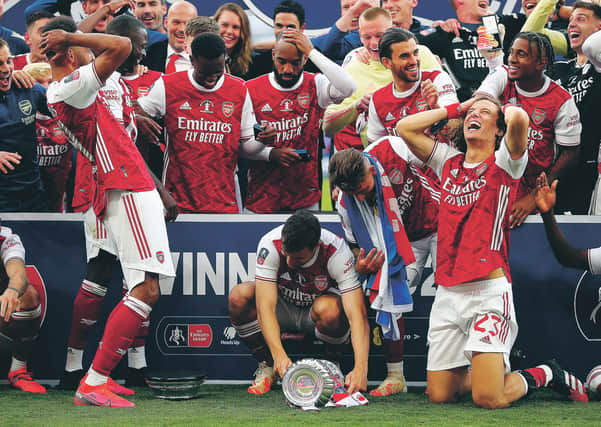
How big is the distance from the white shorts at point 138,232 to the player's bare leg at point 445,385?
1654mm

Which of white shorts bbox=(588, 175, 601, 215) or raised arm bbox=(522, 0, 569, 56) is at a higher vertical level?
raised arm bbox=(522, 0, 569, 56)

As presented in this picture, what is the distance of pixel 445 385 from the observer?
17.4 ft

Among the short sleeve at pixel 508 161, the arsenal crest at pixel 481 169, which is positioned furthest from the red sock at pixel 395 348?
the short sleeve at pixel 508 161

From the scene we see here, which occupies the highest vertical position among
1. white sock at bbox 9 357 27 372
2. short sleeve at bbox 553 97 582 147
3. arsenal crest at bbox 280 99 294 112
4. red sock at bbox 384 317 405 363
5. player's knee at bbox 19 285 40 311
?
arsenal crest at bbox 280 99 294 112

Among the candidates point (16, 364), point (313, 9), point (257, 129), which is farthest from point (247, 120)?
point (313, 9)

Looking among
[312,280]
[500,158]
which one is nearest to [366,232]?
[312,280]

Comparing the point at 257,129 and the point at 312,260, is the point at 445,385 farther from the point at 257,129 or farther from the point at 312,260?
the point at 257,129

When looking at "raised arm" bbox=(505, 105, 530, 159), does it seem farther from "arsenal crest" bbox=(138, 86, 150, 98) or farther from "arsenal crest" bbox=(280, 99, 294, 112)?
"arsenal crest" bbox=(138, 86, 150, 98)

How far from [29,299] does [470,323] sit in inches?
108

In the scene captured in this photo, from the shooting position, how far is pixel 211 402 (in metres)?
5.29

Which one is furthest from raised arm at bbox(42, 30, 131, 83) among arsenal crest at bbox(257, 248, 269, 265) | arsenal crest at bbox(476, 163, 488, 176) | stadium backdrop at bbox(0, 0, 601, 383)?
arsenal crest at bbox(476, 163, 488, 176)

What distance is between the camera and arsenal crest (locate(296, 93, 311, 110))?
258 inches

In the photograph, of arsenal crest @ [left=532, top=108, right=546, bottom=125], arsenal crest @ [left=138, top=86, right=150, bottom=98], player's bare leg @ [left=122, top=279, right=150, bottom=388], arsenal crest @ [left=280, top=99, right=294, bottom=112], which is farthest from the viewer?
arsenal crest @ [left=138, top=86, right=150, bottom=98]

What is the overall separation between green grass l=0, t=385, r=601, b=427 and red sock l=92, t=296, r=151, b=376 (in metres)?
0.27
